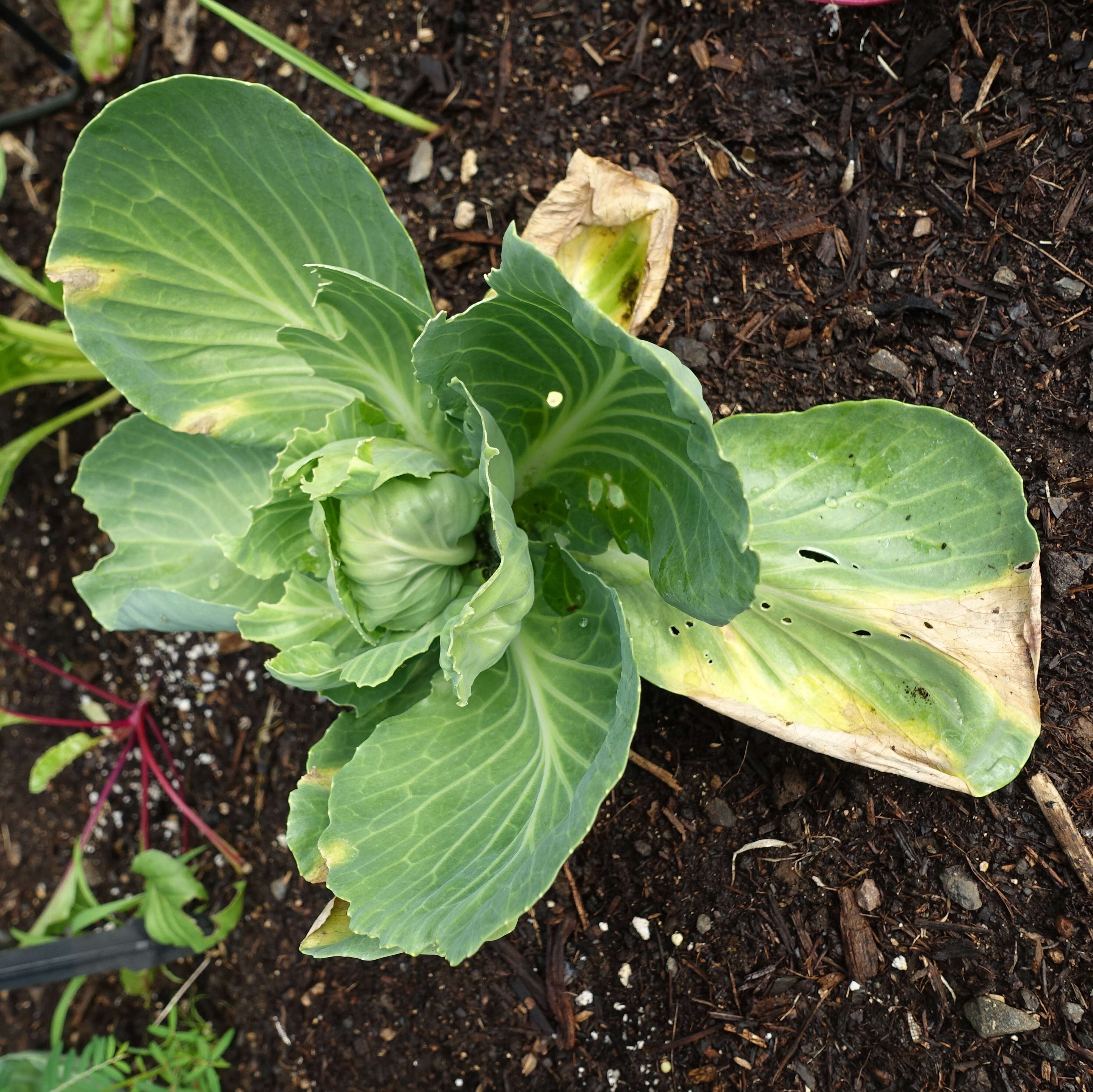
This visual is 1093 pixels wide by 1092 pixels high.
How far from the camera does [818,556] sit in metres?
1.62

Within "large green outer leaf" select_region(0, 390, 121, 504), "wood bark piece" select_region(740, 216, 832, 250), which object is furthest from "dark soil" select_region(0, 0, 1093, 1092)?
"large green outer leaf" select_region(0, 390, 121, 504)

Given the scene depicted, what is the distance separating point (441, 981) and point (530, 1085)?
30 centimetres

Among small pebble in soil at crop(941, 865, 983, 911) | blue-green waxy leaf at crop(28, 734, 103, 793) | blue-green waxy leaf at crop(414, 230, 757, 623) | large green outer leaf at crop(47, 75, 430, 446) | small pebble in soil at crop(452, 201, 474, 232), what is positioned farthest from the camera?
blue-green waxy leaf at crop(28, 734, 103, 793)

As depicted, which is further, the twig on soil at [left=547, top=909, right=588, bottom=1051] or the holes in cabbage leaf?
the twig on soil at [left=547, top=909, right=588, bottom=1051]

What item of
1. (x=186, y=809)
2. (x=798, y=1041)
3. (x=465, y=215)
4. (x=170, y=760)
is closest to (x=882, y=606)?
(x=798, y=1041)

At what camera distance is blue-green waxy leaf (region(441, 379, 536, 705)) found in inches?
49.2

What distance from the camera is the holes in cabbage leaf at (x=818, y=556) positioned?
4.89 feet

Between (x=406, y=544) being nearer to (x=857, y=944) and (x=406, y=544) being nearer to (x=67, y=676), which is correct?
(x=857, y=944)

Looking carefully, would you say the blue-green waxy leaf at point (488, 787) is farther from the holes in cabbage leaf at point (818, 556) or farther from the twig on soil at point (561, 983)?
the twig on soil at point (561, 983)

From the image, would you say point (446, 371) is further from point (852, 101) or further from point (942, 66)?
point (942, 66)

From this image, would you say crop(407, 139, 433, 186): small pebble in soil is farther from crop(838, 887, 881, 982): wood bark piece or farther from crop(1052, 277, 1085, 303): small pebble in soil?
crop(838, 887, 881, 982): wood bark piece

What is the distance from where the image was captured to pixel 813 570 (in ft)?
5.00

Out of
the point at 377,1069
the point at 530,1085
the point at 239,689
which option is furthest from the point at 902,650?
the point at 239,689

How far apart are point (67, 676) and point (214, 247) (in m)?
1.53
